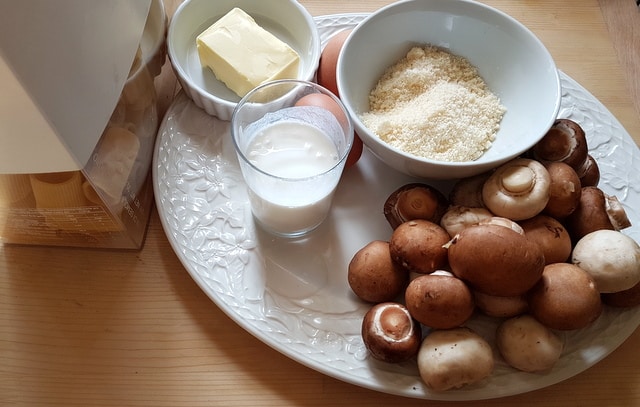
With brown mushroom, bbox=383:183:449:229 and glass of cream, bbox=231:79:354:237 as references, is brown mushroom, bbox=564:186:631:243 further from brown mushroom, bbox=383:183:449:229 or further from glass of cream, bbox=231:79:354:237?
glass of cream, bbox=231:79:354:237

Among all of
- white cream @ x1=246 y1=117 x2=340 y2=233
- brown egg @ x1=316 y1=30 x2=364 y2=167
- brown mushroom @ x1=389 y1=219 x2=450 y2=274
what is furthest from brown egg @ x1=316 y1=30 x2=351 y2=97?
brown mushroom @ x1=389 y1=219 x2=450 y2=274

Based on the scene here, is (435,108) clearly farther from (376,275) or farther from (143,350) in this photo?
(143,350)

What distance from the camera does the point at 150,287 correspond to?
0.76 metres

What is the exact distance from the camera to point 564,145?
755 millimetres

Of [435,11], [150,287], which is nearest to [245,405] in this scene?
[150,287]

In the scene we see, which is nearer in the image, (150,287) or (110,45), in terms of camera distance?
(110,45)

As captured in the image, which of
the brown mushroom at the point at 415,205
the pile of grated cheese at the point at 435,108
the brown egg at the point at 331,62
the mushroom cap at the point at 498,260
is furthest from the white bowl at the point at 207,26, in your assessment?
the mushroom cap at the point at 498,260

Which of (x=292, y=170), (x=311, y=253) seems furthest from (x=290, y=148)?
(x=311, y=253)

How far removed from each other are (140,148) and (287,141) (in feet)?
0.65

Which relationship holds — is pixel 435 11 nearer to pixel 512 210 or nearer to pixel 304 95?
pixel 304 95

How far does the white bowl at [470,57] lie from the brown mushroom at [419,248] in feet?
0.33

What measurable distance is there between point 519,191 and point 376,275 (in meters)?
0.19

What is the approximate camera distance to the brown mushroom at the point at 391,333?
646 millimetres

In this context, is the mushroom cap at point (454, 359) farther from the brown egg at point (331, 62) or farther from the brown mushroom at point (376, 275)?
the brown egg at point (331, 62)
